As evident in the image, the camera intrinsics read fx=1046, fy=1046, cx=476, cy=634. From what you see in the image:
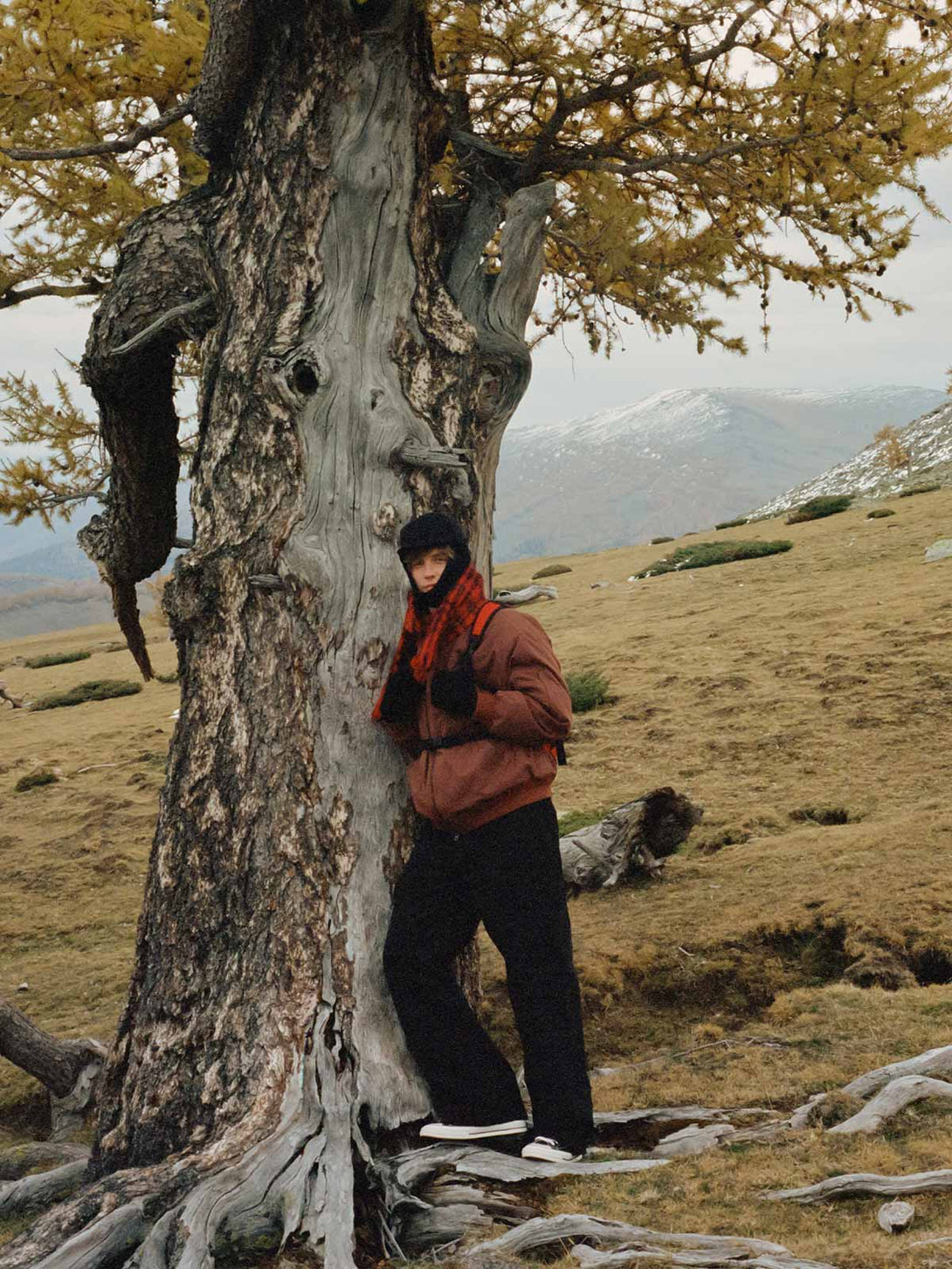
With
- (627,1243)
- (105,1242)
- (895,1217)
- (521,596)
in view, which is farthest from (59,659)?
(895,1217)

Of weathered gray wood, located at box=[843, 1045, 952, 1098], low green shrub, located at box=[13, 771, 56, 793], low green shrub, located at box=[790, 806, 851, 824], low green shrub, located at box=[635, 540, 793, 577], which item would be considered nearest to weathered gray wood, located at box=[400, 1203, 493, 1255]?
weathered gray wood, located at box=[843, 1045, 952, 1098]

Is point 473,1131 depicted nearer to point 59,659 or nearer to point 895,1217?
point 895,1217

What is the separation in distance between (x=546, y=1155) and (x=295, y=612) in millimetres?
2243

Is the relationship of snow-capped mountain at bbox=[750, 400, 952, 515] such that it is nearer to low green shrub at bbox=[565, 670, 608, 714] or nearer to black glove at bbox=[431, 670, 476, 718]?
low green shrub at bbox=[565, 670, 608, 714]

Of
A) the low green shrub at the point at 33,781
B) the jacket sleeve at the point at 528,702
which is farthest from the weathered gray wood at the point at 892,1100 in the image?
the low green shrub at the point at 33,781

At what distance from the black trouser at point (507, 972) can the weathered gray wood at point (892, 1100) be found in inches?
35.5

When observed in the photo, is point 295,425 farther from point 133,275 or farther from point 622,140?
point 622,140

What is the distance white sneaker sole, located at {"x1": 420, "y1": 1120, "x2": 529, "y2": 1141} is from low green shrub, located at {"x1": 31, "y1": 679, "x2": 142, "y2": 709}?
18228mm

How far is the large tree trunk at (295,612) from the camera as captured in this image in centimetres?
361

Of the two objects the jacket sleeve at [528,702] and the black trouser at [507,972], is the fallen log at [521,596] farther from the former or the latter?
the black trouser at [507,972]

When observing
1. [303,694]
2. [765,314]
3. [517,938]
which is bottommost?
[517,938]

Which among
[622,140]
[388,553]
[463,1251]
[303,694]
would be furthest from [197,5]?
[463,1251]

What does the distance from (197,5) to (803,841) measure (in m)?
6.50

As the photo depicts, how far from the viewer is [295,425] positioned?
14.9 feet
